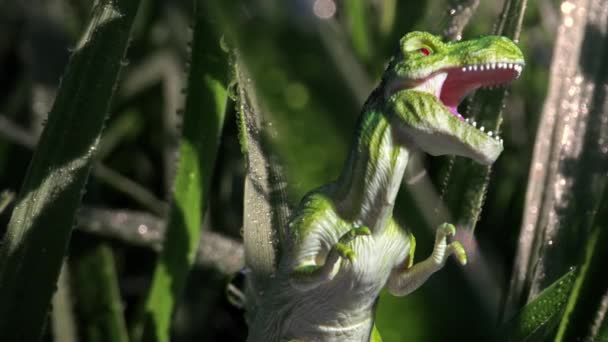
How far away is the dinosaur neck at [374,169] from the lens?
484mm

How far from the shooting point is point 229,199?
123 cm

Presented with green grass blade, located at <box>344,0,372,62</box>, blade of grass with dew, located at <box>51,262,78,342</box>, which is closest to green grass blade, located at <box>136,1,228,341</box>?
blade of grass with dew, located at <box>51,262,78,342</box>

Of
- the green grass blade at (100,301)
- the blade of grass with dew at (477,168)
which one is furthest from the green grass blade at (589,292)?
the green grass blade at (100,301)

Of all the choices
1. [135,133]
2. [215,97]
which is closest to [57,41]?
[135,133]

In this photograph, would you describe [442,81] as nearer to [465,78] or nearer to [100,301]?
[465,78]

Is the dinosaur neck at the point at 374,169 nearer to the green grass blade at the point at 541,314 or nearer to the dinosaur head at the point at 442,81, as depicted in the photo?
the dinosaur head at the point at 442,81

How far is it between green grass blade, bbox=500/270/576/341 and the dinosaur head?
0.54 ft

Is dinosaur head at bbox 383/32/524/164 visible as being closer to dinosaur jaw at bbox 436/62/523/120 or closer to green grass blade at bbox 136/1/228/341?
dinosaur jaw at bbox 436/62/523/120

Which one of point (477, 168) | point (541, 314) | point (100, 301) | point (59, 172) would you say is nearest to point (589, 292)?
point (541, 314)

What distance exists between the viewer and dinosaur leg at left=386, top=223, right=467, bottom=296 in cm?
51

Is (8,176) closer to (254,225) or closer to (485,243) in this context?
(485,243)

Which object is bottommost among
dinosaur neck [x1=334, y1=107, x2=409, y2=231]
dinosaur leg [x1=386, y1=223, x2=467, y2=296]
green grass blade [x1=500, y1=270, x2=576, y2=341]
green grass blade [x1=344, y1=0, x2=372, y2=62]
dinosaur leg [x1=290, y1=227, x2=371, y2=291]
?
green grass blade [x1=500, y1=270, x2=576, y2=341]

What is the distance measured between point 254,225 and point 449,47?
168mm

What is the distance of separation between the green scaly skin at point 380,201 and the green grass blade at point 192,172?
206 mm
